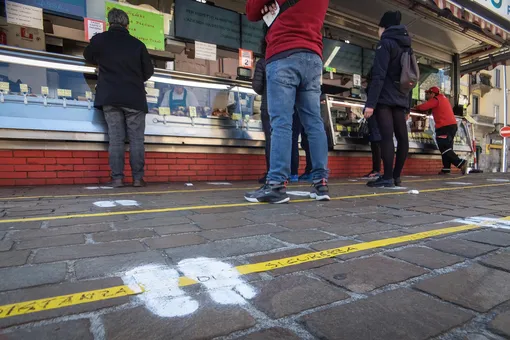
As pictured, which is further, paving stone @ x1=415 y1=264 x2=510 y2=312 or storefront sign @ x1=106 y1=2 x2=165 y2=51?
storefront sign @ x1=106 y1=2 x2=165 y2=51

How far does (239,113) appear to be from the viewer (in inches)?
213

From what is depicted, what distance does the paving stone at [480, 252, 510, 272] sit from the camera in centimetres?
138

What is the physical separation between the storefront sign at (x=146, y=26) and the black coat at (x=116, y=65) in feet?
6.65

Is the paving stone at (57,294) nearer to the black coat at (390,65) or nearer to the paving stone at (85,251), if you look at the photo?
the paving stone at (85,251)

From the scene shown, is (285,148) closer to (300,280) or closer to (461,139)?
(300,280)

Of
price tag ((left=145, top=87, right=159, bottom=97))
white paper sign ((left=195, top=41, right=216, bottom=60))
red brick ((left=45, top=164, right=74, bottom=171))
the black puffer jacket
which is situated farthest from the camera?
white paper sign ((left=195, top=41, right=216, bottom=60))

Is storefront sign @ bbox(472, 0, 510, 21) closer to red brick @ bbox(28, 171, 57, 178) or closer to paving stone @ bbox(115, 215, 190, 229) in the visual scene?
paving stone @ bbox(115, 215, 190, 229)

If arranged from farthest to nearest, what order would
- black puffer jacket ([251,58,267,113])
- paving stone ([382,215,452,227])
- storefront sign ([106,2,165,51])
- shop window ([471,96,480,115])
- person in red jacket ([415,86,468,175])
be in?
shop window ([471,96,480,115]) → person in red jacket ([415,86,468,175]) → storefront sign ([106,2,165,51]) → black puffer jacket ([251,58,267,113]) → paving stone ([382,215,452,227])

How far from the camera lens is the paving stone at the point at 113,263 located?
1.27 m

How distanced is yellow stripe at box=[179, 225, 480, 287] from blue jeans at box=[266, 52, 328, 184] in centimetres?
130

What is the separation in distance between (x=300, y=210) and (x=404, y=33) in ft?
10.3

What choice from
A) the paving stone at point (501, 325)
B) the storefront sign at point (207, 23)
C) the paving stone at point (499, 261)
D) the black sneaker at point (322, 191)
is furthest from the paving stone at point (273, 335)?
the storefront sign at point (207, 23)

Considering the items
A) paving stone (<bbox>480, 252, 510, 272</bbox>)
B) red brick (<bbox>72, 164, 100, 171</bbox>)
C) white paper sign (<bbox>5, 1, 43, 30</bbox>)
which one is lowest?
paving stone (<bbox>480, 252, 510, 272</bbox>)

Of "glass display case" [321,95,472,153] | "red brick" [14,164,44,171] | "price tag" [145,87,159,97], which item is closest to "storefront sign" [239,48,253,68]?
"glass display case" [321,95,472,153]
